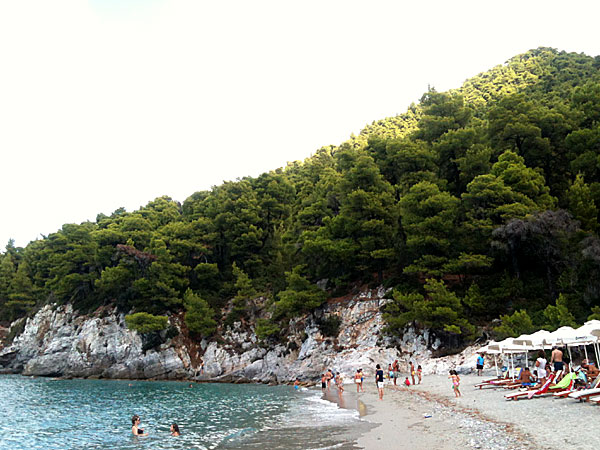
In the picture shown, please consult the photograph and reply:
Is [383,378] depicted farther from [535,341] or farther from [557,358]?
[557,358]

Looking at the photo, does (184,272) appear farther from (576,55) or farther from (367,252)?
(576,55)

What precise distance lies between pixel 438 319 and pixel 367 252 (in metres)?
11.7

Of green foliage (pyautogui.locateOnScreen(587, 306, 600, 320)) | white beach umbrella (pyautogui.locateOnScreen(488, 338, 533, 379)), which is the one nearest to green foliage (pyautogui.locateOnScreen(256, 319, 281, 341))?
→ white beach umbrella (pyautogui.locateOnScreen(488, 338, 533, 379))

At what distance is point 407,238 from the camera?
40.7m

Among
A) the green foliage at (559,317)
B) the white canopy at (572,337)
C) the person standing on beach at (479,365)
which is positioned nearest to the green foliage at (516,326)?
the green foliage at (559,317)

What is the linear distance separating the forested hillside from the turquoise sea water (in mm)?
14719

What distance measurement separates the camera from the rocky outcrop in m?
39.5

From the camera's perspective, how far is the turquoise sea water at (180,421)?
16422 millimetres

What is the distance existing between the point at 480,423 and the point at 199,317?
45.3m

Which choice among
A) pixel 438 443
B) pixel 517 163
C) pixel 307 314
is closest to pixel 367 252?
pixel 307 314

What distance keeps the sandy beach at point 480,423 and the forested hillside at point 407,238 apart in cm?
1213

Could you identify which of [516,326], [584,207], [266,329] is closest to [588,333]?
[516,326]

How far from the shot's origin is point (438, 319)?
34.9m

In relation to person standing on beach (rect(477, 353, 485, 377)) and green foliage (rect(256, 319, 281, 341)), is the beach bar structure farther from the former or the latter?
green foliage (rect(256, 319, 281, 341))
